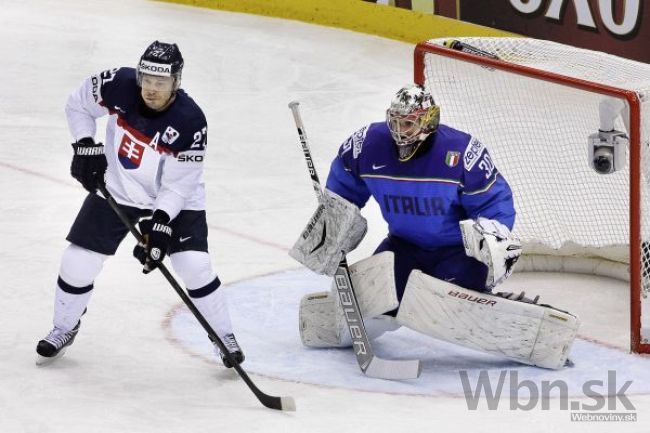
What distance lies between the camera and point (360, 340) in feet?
15.5

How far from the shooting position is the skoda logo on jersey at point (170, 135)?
4.51 metres

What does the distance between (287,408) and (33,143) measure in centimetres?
374

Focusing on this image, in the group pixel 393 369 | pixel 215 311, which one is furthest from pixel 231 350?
pixel 393 369

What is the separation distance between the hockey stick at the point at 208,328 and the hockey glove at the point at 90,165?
0.10 feet

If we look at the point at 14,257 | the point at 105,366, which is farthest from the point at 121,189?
the point at 14,257

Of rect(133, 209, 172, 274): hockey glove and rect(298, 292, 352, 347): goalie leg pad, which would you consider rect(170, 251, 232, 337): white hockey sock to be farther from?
rect(298, 292, 352, 347): goalie leg pad

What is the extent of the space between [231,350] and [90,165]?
28.4 inches

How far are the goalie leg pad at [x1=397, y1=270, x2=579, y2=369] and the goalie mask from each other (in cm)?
44

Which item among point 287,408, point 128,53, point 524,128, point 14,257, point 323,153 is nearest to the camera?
point 287,408

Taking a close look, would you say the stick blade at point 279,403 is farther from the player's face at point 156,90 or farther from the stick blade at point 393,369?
the player's face at point 156,90

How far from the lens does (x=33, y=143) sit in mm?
7598

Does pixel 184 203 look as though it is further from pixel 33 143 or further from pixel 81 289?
pixel 33 143

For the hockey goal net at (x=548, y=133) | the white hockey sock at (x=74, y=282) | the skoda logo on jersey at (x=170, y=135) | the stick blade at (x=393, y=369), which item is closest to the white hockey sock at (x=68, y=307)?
the white hockey sock at (x=74, y=282)

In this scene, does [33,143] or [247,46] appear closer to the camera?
[33,143]
